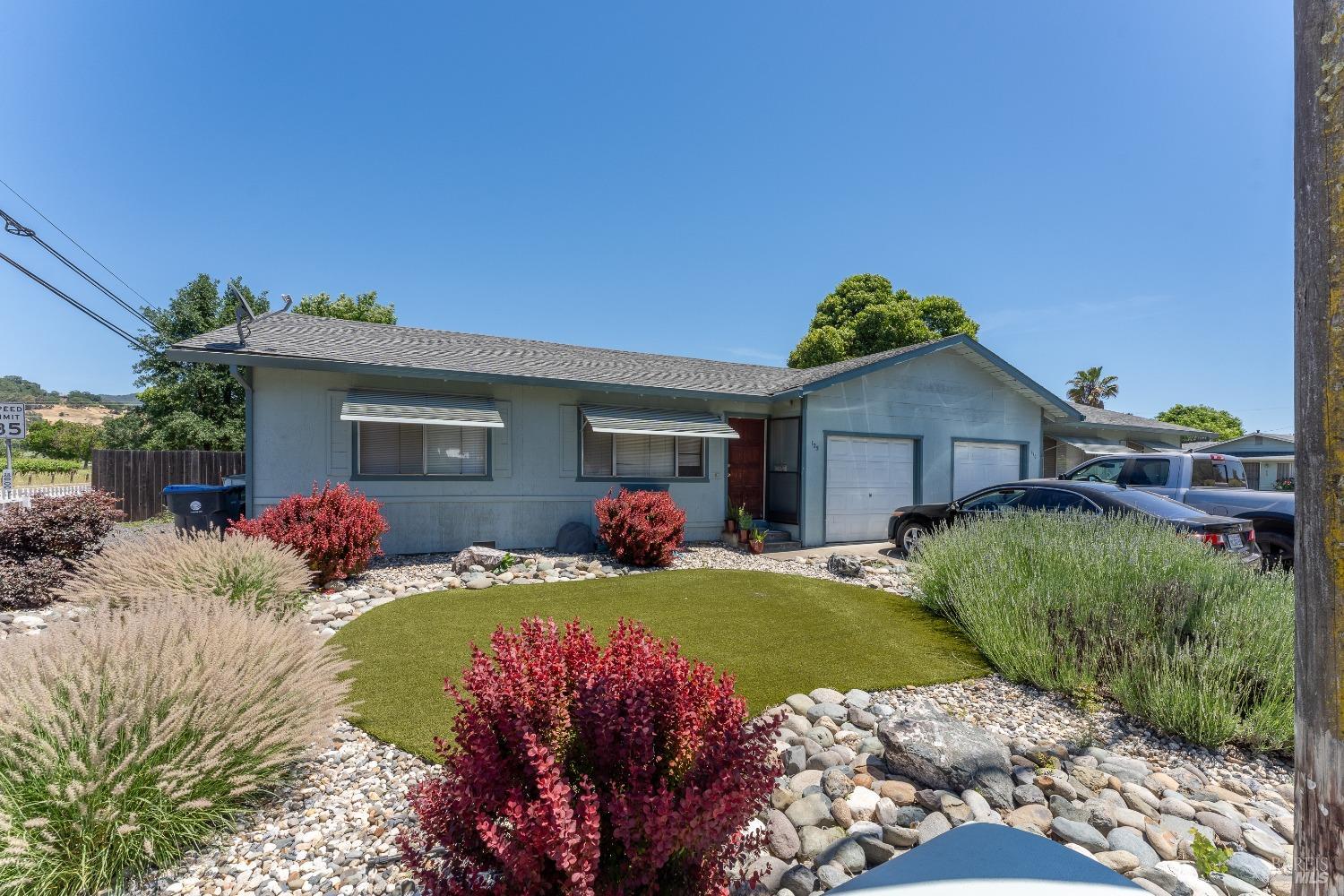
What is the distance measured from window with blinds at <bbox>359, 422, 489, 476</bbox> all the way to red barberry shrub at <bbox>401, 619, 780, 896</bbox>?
28.2ft

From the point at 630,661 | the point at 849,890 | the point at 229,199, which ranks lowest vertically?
the point at 849,890

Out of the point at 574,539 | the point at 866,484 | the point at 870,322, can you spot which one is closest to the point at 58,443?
the point at 574,539

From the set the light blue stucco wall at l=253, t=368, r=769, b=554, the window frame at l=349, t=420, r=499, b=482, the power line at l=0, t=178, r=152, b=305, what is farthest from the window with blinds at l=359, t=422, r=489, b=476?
the power line at l=0, t=178, r=152, b=305

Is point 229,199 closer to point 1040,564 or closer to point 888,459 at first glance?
point 888,459

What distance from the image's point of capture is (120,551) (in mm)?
5719

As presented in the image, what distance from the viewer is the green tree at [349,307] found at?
2708 cm

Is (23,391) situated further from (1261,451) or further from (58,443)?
(1261,451)

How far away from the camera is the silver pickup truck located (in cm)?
912

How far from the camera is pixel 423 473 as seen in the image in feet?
32.9

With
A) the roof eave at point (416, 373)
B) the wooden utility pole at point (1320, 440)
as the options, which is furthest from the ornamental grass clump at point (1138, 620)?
the roof eave at point (416, 373)

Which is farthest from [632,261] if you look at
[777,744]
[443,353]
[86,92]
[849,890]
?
[849,890]

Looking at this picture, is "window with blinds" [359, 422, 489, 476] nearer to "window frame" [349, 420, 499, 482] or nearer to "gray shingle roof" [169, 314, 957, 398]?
"window frame" [349, 420, 499, 482]

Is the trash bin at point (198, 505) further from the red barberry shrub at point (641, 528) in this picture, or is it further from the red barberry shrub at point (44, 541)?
the red barberry shrub at point (641, 528)

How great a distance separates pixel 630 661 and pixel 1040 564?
530 cm
